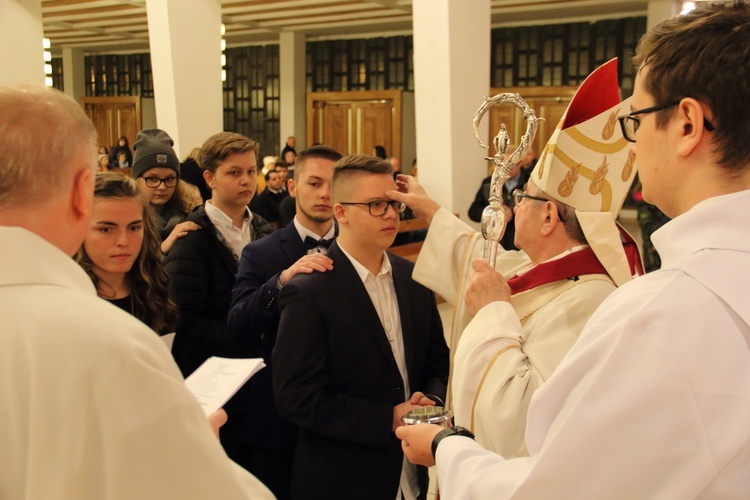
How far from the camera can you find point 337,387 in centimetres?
225

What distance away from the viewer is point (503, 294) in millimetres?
1883

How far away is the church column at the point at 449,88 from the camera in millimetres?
6711

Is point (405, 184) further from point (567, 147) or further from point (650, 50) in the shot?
point (650, 50)

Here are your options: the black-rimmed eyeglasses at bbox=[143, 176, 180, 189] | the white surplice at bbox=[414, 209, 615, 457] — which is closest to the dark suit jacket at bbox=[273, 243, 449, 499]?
the white surplice at bbox=[414, 209, 615, 457]

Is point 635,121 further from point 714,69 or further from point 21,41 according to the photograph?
point 21,41

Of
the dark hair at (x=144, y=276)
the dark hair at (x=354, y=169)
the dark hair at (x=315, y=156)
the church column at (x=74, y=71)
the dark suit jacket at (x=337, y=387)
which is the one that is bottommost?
the dark suit jacket at (x=337, y=387)

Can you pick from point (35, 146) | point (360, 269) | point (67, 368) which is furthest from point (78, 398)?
point (360, 269)

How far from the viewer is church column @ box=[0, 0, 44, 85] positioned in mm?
7781

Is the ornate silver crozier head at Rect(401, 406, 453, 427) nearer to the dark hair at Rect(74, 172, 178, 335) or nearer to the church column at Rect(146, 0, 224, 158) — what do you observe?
the dark hair at Rect(74, 172, 178, 335)

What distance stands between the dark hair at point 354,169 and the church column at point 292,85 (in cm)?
1330

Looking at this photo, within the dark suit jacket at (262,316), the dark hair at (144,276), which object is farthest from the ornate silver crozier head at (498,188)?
the dark hair at (144,276)

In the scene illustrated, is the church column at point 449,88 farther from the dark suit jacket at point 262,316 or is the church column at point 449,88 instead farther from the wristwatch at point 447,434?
the wristwatch at point 447,434

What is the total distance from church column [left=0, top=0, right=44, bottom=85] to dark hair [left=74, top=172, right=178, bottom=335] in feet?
20.6

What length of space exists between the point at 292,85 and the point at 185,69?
823 cm
